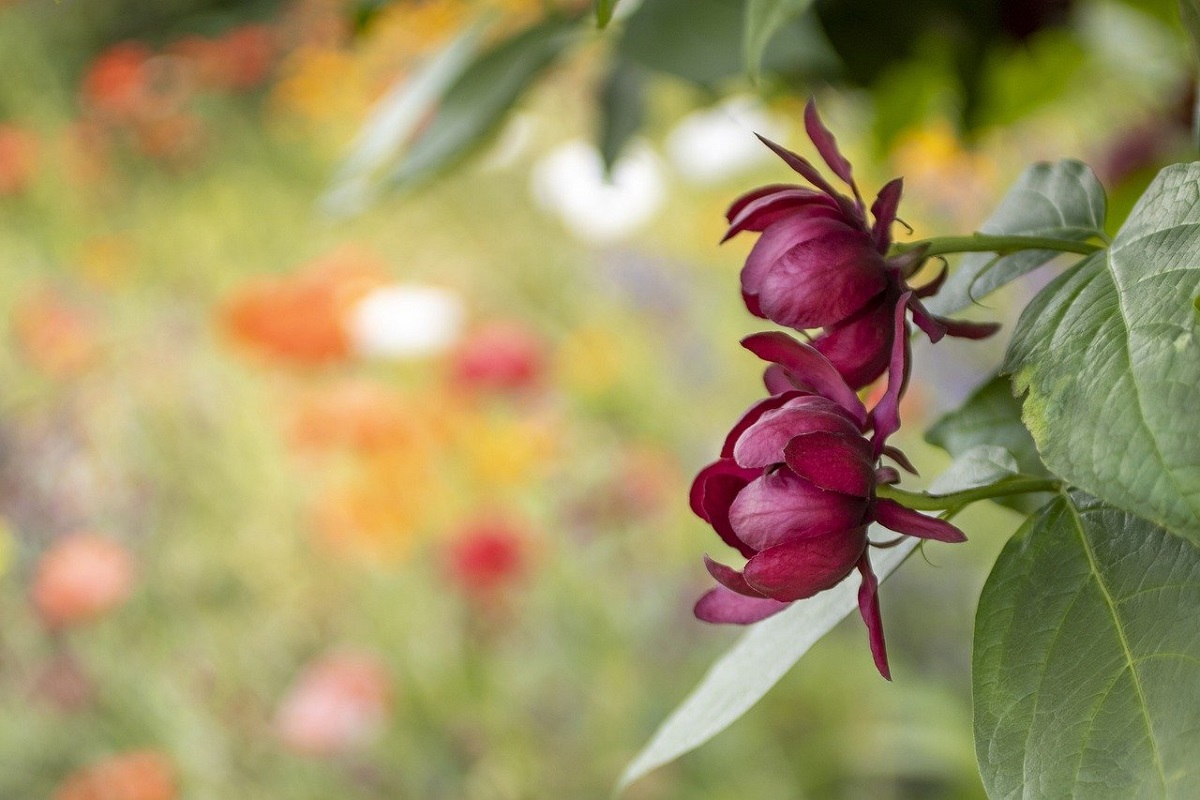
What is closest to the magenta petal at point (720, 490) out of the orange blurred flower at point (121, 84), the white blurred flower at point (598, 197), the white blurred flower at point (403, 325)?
the white blurred flower at point (403, 325)

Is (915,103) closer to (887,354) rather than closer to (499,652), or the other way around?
(887,354)

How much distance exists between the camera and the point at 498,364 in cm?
104

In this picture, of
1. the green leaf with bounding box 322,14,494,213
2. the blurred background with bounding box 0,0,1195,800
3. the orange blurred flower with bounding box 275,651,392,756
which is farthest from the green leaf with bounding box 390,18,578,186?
the orange blurred flower with bounding box 275,651,392,756

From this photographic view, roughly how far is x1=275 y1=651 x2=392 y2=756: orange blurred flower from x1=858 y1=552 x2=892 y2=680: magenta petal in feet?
2.44

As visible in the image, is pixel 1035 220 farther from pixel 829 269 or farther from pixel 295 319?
pixel 295 319

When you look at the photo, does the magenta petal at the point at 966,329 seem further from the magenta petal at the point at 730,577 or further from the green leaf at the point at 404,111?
the green leaf at the point at 404,111

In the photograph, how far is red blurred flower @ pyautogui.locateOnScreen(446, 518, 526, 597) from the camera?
91 cm

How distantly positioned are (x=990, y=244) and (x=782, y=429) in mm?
42

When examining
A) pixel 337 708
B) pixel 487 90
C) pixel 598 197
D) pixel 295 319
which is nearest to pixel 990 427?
pixel 487 90

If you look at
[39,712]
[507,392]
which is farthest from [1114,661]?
[39,712]

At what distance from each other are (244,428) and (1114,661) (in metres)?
1.24

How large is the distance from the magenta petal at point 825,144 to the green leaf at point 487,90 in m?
0.13

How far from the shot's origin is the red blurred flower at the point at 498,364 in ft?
3.41

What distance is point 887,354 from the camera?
172 millimetres
